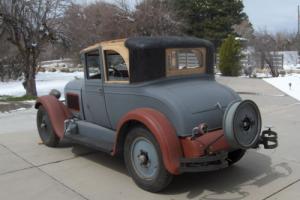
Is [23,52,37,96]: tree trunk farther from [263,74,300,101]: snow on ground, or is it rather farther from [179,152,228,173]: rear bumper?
[179,152,228,173]: rear bumper

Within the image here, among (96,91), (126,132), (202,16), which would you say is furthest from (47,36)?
(202,16)

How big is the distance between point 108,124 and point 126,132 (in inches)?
28.3

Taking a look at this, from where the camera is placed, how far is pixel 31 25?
1511 centimetres

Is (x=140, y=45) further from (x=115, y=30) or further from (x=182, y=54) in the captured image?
(x=115, y=30)

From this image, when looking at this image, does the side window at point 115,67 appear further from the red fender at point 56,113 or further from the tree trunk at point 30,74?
the tree trunk at point 30,74

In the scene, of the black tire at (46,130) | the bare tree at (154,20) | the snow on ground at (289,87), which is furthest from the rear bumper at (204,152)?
the bare tree at (154,20)

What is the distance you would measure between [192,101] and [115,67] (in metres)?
1.31

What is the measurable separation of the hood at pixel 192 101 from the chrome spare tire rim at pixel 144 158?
403 millimetres

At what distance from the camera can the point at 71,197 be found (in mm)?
4664

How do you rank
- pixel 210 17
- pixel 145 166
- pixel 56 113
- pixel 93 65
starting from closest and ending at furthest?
1. pixel 145 166
2. pixel 93 65
3. pixel 56 113
4. pixel 210 17

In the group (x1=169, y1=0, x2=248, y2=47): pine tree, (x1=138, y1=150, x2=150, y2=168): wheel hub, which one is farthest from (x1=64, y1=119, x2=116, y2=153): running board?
(x1=169, y1=0, x2=248, y2=47): pine tree

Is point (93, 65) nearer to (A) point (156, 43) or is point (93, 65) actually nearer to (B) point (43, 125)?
(A) point (156, 43)

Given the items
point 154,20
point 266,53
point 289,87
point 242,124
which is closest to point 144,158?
point 242,124

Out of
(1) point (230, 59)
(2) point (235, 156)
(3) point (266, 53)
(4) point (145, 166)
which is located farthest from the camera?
(3) point (266, 53)
